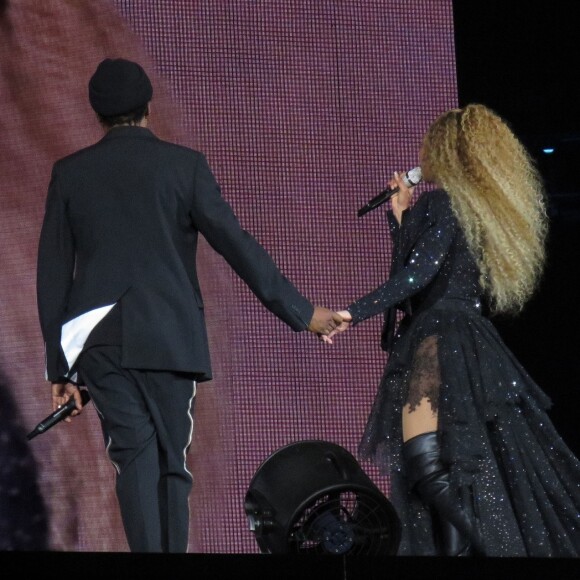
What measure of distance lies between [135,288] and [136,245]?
94 millimetres

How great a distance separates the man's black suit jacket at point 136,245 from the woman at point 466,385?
52cm

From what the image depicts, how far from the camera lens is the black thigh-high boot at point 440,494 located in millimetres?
3379

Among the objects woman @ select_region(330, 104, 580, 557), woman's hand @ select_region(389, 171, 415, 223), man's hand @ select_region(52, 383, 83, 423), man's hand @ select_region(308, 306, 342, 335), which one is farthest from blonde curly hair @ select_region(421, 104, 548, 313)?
man's hand @ select_region(52, 383, 83, 423)

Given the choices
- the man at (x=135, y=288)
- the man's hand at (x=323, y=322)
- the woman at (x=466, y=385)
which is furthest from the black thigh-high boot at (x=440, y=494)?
the man at (x=135, y=288)

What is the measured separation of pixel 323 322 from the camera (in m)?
3.40

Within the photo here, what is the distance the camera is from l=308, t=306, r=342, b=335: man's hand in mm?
3379

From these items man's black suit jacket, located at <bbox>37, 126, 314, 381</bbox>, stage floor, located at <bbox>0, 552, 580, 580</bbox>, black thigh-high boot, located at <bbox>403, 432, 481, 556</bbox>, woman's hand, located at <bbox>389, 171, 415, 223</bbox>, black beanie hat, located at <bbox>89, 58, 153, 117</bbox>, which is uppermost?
black beanie hat, located at <bbox>89, 58, 153, 117</bbox>

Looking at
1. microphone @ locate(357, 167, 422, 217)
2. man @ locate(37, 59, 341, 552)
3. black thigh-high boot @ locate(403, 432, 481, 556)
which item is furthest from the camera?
microphone @ locate(357, 167, 422, 217)

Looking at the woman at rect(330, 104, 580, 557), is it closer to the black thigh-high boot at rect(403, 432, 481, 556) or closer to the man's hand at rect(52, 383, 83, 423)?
the black thigh-high boot at rect(403, 432, 481, 556)

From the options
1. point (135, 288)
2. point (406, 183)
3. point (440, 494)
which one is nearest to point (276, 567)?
point (135, 288)

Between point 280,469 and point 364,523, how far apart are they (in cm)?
31

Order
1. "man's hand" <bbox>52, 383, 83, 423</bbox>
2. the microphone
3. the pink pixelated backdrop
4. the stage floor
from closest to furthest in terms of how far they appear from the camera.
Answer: the stage floor → "man's hand" <bbox>52, 383, 83, 423</bbox> → the microphone → the pink pixelated backdrop

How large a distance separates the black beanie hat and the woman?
0.77 m

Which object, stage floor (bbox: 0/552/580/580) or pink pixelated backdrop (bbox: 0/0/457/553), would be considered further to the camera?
pink pixelated backdrop (bbox: 0/0/457/553)
